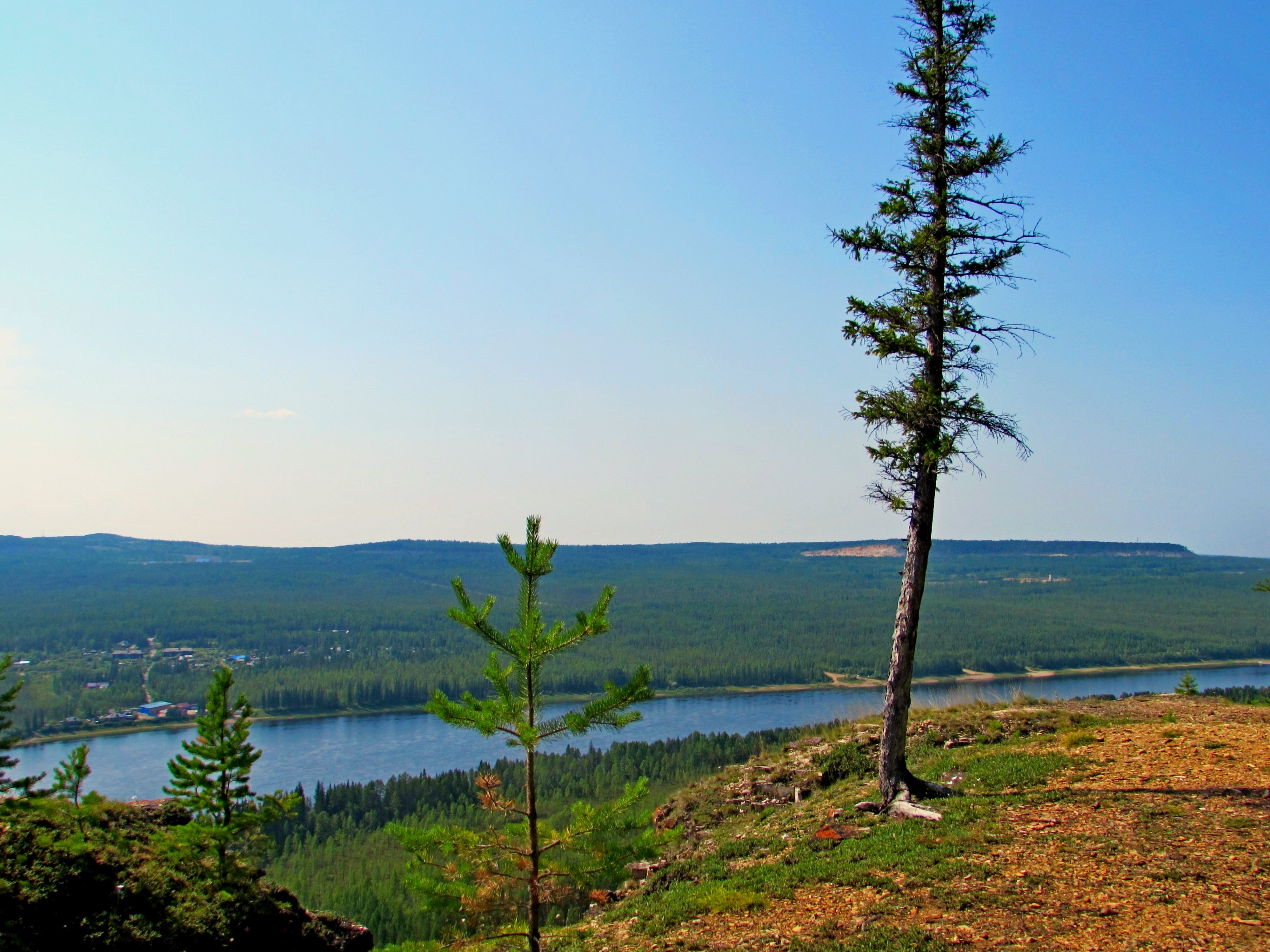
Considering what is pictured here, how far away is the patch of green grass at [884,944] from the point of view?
830 centimetres

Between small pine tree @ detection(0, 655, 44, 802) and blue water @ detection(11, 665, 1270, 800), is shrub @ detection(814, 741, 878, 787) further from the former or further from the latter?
blue water @ detection(11, 665, 1270, 800)

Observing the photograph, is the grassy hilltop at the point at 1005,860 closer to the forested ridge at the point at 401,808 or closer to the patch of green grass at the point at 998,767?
the patch of green grass at the point at 998,767

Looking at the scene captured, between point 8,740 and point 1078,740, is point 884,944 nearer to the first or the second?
point 1078,740

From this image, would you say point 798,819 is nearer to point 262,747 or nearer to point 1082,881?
point 1082,881

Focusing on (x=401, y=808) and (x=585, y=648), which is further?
(x=585, y=648)

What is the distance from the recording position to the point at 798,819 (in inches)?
599

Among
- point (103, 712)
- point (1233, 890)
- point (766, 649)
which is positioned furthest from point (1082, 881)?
point (766, 649)

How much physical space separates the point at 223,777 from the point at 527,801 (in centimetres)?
765

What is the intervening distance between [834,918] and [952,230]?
11.7 metres

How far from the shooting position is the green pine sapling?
9266mm

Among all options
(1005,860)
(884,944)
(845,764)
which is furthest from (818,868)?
(845,764)

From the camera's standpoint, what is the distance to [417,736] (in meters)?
105

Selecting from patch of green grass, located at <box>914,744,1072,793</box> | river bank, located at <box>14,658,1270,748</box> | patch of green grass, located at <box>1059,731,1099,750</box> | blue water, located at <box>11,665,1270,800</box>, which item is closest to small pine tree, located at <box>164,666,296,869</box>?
patch of green grass, located at <box>914,744,1072,793</box>

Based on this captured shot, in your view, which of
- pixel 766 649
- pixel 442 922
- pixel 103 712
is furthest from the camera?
pixel 766 649
